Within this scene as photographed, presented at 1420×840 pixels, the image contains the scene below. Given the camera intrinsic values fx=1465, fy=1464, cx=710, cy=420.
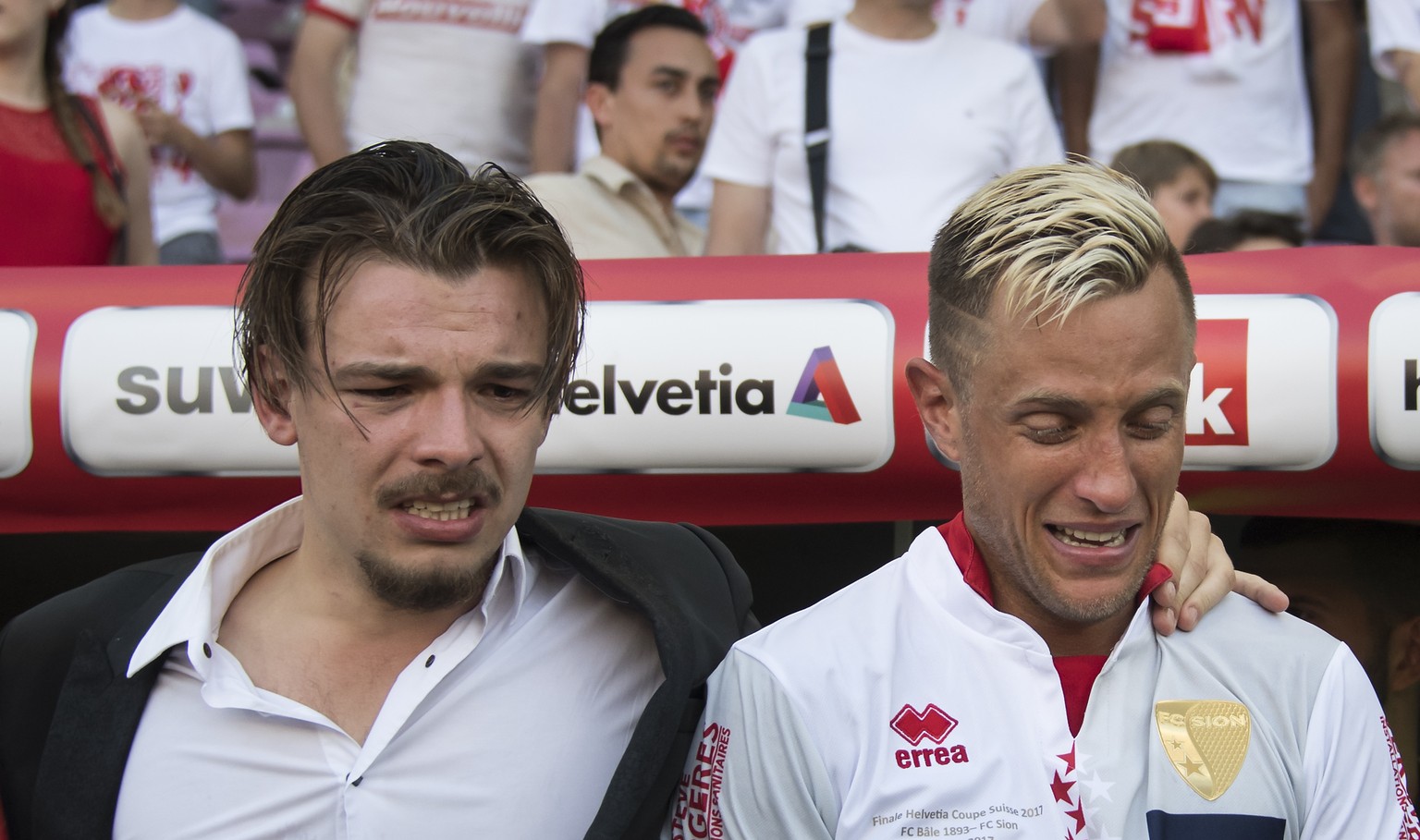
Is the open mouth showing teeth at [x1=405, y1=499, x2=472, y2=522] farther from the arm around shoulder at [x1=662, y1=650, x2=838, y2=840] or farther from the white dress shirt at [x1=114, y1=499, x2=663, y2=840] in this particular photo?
the arm around shoulder at [x1=662, y1=650, x2=838, y2=840]

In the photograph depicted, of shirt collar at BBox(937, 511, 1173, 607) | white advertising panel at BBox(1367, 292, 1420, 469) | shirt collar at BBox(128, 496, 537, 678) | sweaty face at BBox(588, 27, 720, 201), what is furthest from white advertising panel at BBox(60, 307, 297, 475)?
sweaty face at BBox(588, 27, 720, 201)

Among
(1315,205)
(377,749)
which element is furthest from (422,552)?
(1315,205)

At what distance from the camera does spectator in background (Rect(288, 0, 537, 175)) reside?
437cm

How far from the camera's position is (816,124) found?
12.4 feet

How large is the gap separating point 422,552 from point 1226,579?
40.0 inches

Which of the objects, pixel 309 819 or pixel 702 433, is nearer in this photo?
pixel 309 819

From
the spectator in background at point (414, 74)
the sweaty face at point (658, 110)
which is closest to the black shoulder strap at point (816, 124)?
the sweaty face at point (658, 110)

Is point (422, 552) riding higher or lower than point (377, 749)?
higher

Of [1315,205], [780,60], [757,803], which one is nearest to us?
[757,803]

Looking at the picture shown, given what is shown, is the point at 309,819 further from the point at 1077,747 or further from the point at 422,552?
the point at 1077,747

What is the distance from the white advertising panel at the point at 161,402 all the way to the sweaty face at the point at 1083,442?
4.17 ft

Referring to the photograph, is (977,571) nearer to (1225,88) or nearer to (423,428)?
(423,428)

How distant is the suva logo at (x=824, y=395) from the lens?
2.37 meters

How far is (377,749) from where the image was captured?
180cm
